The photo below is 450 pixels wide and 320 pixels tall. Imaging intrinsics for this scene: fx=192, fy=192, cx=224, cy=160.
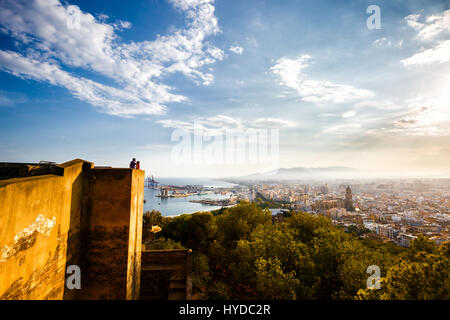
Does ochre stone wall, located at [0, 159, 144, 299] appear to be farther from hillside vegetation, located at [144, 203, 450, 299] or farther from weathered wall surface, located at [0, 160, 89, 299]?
hillside vegetation, located at [144, 203, 450, 299]

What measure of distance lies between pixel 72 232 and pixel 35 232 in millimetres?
1492

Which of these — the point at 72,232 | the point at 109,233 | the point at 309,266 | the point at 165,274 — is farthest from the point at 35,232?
the point at 309,266

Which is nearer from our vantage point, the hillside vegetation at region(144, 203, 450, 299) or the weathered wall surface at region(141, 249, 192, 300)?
the hillside vegetation at region(144, 203, 450, 299)

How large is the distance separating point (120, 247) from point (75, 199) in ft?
6.17

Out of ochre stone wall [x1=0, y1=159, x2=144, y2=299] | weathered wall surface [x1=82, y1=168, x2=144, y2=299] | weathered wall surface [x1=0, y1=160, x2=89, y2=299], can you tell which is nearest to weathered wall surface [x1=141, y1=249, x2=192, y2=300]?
ochre stone wall [x1=0, y1=159, x2=144, y2=299]

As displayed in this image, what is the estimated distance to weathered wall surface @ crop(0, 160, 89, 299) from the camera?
3018 mm

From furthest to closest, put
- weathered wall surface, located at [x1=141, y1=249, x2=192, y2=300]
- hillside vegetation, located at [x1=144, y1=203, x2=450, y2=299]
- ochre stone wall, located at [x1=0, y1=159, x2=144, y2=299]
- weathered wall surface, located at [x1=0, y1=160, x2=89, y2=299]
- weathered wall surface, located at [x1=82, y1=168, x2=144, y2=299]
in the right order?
weathered wall surface, located at [x1=141, y1=249, x2=192, y2=300], weathered wall surface, located at [x1=82, y1=168, x2=144, y2=299], hillside vegetation, located at [x1=144, y1=203, x2=450, y2=299], ochre stone wall, located at [x1=0, y1=159, x2=144, y2=299], weathered wall surface, located at [x1=0, y1=160, x2=89, y2=299]

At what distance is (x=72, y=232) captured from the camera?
5.03 m

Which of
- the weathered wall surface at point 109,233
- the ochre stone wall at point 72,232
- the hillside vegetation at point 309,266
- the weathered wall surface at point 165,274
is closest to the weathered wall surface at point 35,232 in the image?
the ochre stone wall at point 72,232

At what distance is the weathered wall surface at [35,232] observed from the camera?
302 cm

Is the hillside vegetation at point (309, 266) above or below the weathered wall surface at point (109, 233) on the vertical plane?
below

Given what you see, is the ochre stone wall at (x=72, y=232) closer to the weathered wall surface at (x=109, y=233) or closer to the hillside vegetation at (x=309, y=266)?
the weathered wall surface at (x=109, y=233)

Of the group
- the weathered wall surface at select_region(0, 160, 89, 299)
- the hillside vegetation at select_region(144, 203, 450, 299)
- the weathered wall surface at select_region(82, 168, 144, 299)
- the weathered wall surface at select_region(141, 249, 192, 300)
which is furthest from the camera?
the weathered wall surface at select_region(141, 249, 192, 300)
